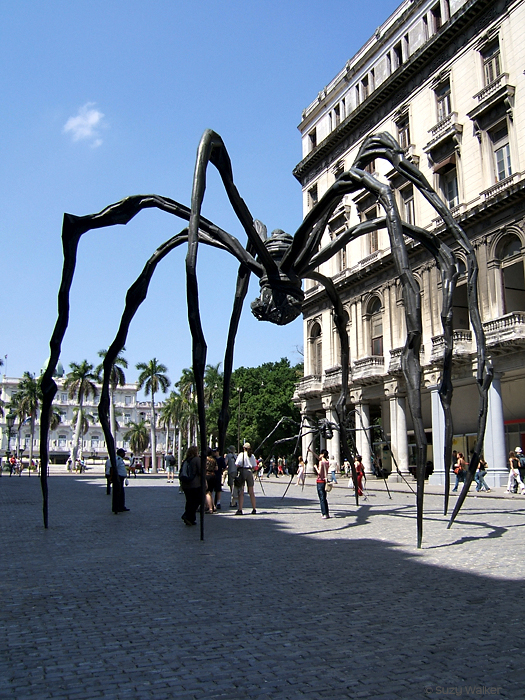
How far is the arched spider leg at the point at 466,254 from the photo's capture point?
7574 mm

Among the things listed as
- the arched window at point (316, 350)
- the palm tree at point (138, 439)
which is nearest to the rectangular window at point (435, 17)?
the arched window at point (316, 350)

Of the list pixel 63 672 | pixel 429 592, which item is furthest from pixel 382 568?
pixel 63 672

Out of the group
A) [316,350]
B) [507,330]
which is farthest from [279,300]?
[316,350]

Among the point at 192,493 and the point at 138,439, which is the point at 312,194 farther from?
the point at 138,439

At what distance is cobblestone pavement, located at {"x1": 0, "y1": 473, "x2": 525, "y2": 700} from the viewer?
3.41 meters

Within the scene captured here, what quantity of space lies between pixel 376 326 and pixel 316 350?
6.76 m

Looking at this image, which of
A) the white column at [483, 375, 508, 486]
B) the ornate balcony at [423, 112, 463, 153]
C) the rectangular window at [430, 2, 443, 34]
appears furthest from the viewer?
the rectangular window at [430, 2, 443, 34]

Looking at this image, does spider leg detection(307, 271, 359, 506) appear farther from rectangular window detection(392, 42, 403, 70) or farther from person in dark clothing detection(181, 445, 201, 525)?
rectangular window detection(392, 42, 403, 70)

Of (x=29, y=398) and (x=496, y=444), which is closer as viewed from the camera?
(x=496, y=444)

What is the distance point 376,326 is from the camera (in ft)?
122

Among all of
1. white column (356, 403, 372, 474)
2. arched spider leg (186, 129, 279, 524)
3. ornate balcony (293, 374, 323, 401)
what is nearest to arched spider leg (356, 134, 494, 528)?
arched spider leg (186, 129, 279, 524)

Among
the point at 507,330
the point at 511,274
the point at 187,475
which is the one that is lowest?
the point at 187,475

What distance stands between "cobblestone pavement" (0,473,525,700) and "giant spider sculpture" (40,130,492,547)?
1.10 metres

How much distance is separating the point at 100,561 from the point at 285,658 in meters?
4.13
